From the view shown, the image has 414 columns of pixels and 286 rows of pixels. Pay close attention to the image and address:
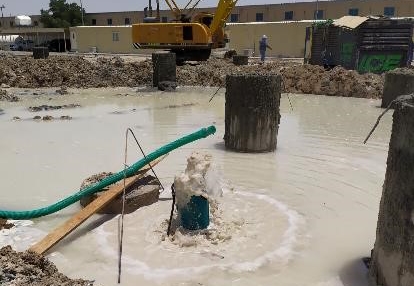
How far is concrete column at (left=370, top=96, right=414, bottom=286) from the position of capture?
2.63 m

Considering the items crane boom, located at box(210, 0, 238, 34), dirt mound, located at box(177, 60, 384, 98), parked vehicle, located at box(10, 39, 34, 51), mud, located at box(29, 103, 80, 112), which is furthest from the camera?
parked vehicle, located at box(10, 39, 34, 51)

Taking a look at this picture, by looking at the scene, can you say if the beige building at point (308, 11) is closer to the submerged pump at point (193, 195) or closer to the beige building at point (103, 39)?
the beige building at point (103, 39)

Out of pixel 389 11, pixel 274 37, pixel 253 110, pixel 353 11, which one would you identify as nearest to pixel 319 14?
pixel 353 11

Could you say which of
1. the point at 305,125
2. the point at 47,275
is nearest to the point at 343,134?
the point at 305,125

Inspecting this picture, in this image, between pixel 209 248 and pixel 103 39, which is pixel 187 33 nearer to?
pixel 209 248

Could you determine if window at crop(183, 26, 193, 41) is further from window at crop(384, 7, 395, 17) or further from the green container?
window at crop(384, 7, 395, 17)

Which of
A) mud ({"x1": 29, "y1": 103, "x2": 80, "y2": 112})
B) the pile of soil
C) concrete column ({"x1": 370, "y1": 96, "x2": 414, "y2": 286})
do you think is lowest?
the pile of soil

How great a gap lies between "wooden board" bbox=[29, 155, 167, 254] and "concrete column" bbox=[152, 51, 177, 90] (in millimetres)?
10596

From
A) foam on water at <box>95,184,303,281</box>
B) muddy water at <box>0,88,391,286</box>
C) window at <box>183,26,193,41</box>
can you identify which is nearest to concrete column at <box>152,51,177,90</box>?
window at <box>183,26,193,41</box>

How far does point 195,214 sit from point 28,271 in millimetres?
1415

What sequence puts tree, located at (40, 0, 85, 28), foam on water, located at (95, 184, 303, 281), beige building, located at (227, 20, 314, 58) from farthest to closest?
tree, located at (40, 0, 85, 28), beige building, located at (227, 20, 314, 58), foam on water, located at (95, 184, 303, 281)

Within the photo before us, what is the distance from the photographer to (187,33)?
18.1 meters

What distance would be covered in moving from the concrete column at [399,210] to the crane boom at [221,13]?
15.9 meters

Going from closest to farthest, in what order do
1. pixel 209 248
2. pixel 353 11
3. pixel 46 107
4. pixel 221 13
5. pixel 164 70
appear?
pixel 209 248, pixel 46 107, pixel 164 70, pixel 221 13, pixel 353 11
